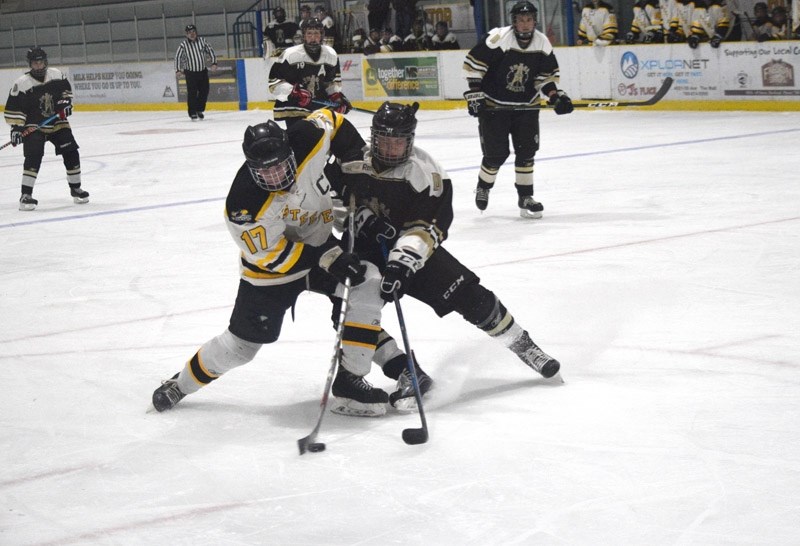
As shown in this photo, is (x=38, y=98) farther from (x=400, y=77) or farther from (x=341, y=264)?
(x=400, y=77)

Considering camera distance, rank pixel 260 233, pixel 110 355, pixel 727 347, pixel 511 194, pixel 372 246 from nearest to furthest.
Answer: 1. pixel 260 233
2. pixel 372 246
3. pixel 727 347
4. pixel 110 355
5. pixel 511 194

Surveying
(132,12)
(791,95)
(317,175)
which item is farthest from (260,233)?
(132,12)

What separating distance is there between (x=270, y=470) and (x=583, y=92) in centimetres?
1140

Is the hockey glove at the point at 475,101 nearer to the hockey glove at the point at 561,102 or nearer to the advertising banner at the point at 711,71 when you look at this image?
the hockey glove at the point at 561,102

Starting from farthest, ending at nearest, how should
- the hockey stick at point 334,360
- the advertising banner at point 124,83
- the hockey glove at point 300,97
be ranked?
the advertising banner at point 124,83, the hockey glove at point 300,97, the hockey stick at point 334,360

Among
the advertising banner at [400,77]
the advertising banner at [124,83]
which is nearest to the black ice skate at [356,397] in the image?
Result: the advertising banner at [400,77]

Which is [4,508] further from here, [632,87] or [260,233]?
[632,87]

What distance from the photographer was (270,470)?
3.00 metres

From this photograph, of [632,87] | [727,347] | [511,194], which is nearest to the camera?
[727,347]

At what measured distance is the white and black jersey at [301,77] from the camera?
825 centimetres

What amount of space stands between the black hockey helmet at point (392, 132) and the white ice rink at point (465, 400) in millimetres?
759

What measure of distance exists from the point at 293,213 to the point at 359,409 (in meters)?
0.61

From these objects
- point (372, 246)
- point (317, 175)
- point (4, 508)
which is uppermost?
point (317, 175)

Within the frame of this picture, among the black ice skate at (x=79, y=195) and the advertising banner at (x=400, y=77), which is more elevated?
the advertising banner at (x=400, y=77)
